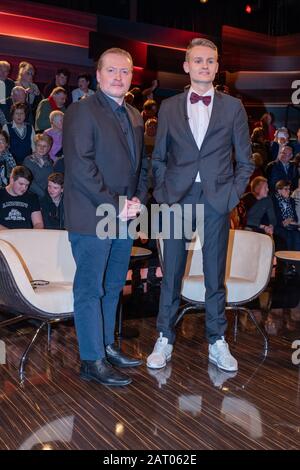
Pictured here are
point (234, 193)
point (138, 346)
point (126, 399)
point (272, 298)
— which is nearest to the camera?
point (126, 399)

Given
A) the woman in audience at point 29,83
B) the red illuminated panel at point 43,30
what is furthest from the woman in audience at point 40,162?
the red illuminated panel at point 43,30

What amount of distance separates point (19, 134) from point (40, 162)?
69cm

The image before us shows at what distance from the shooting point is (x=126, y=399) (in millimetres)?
2789

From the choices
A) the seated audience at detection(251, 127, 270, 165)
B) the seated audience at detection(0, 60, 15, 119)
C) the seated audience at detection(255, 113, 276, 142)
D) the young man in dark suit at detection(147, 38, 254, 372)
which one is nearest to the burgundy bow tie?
the young man in dark suit at detection(147, 38, 254, 372)

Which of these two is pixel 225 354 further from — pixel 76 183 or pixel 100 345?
pixel 76 183

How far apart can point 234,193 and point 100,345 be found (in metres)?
1.09

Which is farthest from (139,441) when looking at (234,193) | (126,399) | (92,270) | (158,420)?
(234,193)

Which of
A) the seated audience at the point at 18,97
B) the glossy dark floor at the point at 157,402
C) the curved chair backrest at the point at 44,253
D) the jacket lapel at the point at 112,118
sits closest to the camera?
the glossy dark floor at the point at 157,402

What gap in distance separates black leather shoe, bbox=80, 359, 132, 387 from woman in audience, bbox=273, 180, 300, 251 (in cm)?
408

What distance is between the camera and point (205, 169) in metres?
3.04

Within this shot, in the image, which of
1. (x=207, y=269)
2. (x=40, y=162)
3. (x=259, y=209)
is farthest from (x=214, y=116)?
(x=259, y=209)

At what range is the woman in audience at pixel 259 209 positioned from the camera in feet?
20.9

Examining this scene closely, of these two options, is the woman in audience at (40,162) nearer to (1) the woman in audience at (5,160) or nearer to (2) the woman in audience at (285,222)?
(1) the woman in audience at (5,160)

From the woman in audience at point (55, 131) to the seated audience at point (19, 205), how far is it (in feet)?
5.42
